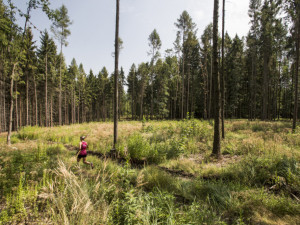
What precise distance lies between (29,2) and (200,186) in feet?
43.9

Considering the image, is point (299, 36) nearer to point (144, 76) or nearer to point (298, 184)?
point (298, 184)

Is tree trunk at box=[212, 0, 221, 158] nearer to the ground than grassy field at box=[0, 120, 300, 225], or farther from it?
farther from it

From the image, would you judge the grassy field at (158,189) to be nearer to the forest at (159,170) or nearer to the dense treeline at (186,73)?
the forest at (159,170)

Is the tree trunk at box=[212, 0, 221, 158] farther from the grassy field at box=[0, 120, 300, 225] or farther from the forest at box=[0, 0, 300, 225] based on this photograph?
the grassy field at box=[0, 120, 300, 225]

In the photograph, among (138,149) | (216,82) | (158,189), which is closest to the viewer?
(158,189)

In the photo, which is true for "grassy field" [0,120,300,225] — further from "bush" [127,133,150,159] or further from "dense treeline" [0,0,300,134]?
"dense treeline" [0,0,300,134]

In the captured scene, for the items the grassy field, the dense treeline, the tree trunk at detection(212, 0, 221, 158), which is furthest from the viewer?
the dense treeline

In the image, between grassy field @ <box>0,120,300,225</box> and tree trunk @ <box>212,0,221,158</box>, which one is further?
tree trunk @ <box>212,0,221,158</box>

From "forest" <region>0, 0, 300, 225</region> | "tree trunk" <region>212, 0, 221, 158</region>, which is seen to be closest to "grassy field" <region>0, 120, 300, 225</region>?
"forest" <region>0, 0, 300, 225</region>

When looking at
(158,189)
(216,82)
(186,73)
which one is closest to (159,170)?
(158,189)

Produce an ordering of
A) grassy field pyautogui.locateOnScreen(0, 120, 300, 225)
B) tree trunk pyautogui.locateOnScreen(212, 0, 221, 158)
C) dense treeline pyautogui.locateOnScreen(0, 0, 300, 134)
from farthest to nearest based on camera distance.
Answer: dense treeline pyautogui.locateOnScreen(0, 0, 300, 134) → tree trunk pyautogui.locateOnScreen(212, 0, 221, 158) → grassy field pyautogui.locateOnScreen(0, 120, 300, 225)

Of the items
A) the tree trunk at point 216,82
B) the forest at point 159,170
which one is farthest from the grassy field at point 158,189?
the tree trunk at point 216,82

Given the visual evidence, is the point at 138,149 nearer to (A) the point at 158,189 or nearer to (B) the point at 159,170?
(B) the point at 159,170

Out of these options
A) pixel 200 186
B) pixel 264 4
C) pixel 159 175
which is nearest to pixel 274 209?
pixel 200 186
